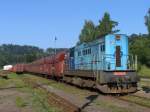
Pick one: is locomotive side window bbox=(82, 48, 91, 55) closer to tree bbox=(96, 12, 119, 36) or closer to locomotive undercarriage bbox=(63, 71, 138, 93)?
locomotive undercarriage bbox=(63, 71, 138, 93)

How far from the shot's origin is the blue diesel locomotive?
831 inches

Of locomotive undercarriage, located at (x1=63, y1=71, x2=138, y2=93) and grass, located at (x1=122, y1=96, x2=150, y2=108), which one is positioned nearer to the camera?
grass, located at (x1=122, y1=96, x2=150, y2=108)

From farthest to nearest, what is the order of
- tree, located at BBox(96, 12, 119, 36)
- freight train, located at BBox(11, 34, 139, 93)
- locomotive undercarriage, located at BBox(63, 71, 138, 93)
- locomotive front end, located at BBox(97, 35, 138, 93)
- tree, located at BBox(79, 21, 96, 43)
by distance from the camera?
1. tree, located at BBox(79, 21, 96, 43)
2. tree, located at BBox(96, 12, 119, 36)
3. freight train, located at BBox(11, 34, 139, 93)
4. locomotive front end, located at BBox(97, 35, 138, 93)
5. locomotive undercarriage, located at BBox(63, 71, 138, 93)

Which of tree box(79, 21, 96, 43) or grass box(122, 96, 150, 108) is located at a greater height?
tree box(79, 21, 96, 43)

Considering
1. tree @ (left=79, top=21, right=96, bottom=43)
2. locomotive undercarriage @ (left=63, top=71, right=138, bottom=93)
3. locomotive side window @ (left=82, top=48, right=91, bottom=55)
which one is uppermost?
tree @ (left=79, top=21, right=96, bottom=43)

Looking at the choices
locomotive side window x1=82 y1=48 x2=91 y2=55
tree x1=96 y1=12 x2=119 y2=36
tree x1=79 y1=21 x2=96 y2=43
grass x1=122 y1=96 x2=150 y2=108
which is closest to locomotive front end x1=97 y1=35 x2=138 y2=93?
grass x1=122 y1=96 x2=150 y2=108

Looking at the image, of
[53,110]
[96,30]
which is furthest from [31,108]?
[96,30]

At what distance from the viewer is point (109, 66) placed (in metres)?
22.2

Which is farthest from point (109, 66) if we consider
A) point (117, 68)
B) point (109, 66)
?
point (117, 68)

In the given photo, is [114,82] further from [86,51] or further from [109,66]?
[86,51]

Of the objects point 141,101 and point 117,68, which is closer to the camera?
point 141,101

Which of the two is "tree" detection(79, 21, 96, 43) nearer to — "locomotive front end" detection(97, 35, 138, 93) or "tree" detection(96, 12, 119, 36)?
"tree" detection(96, 12, 119, 36)

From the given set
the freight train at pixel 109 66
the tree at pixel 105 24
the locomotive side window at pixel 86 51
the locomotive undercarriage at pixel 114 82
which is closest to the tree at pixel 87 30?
the tree at pixel 105 24

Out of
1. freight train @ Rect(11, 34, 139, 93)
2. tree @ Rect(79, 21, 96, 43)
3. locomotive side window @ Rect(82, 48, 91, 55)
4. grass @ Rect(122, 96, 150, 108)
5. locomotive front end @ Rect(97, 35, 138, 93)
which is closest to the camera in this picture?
grass @ Rect(122, 96, 150, 108)
